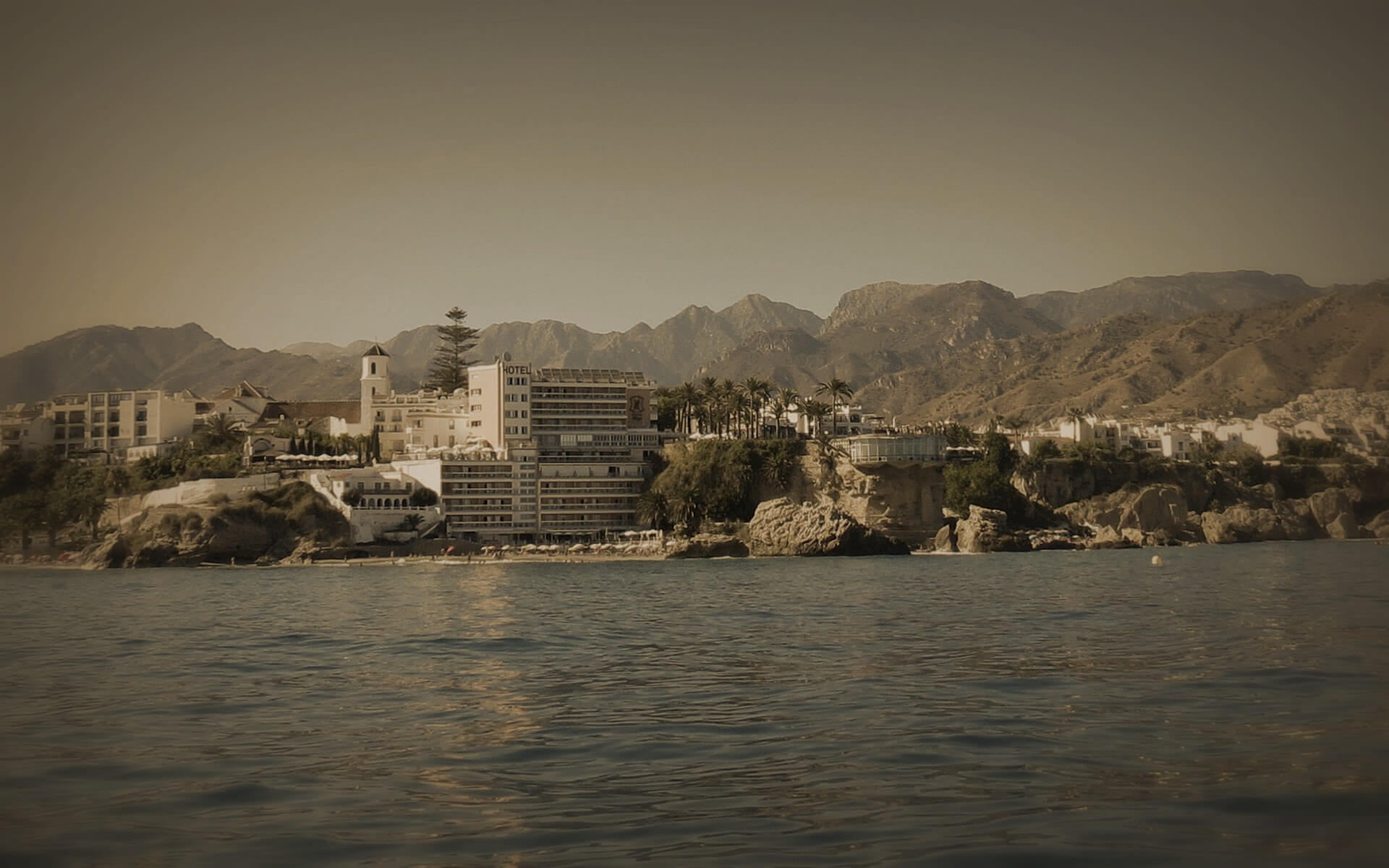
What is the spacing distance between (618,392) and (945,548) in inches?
1258

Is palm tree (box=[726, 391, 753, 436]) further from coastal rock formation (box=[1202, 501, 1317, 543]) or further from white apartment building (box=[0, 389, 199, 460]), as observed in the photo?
white apartment building (box=[0, 389, 199, 460])

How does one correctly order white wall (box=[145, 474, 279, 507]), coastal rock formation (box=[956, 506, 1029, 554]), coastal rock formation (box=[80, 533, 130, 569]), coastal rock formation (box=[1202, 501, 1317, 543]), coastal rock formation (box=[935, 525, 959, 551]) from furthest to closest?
1. coastal rock formation (box=[1202, 501, 1317, 543])
2. white wall (box=[145, 474, 279, 507])
3. coastal rock formation (box=[935, 525, 959, 551])
4. coastal rock formation (box=[956, 506, 1029, 554])
5. coastal rock formation (box=[80, 533, 130, 569])

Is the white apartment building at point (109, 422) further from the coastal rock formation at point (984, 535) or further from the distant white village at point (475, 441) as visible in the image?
the coastal rock formation at point (984, 535)

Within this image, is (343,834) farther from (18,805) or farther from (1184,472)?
(1184,472)

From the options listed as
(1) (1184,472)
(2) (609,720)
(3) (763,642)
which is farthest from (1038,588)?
(1) (1184,472)

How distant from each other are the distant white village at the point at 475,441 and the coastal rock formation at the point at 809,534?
829 centimetres

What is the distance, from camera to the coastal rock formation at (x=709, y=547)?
87.6m

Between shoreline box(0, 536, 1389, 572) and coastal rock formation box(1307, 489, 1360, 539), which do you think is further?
coastal rock formation box(1307, 489, 1360, 539)

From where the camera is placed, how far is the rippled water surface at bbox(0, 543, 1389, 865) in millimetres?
11047

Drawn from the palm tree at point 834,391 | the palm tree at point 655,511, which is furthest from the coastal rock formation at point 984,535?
the palm tree at point 834,391

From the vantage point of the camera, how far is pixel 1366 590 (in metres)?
38.5

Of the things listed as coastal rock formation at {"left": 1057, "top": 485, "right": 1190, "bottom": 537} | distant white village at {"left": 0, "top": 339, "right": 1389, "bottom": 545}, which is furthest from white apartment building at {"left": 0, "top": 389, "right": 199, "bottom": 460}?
coastal rock formation at {"left": 1057, "top": 485, "right": 1190, "bottom": 537}

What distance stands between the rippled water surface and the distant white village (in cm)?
5739

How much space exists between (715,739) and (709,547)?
239 ft
